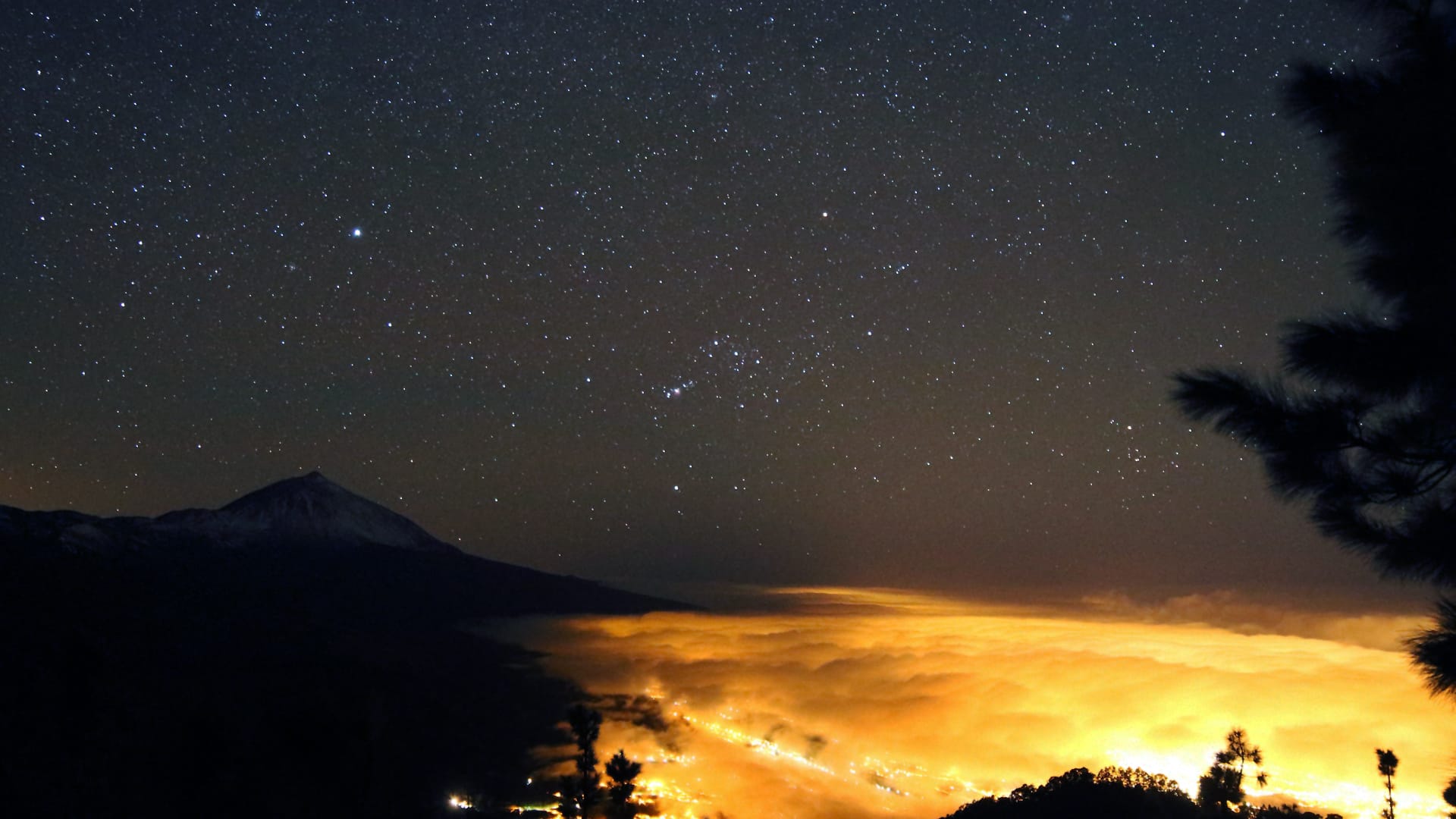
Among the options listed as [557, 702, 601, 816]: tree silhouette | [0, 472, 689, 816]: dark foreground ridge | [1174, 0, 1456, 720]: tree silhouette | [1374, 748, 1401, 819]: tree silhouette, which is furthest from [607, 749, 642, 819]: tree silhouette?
[1174, 0, 1456, 720]: tree silhouette

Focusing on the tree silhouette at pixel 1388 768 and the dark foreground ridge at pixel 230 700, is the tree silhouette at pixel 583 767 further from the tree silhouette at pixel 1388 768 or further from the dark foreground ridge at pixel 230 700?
the tree silhouette at pixel 1388 768

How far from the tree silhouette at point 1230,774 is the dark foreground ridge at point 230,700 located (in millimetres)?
38754

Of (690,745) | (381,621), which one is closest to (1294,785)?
(690,745)

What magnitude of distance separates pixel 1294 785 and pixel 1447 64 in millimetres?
92332

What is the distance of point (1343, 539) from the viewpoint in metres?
Answer: 5.41

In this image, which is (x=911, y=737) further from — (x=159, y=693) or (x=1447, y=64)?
(x=1447, y=64)

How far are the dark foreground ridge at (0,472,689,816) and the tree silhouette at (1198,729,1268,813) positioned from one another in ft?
127

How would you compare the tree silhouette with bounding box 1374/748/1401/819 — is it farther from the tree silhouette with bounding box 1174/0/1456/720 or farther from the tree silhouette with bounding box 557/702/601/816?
the tree silhouette with bounding box 1174/0/1456/720

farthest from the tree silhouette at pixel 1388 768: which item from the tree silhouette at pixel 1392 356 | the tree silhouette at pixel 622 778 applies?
the tree silhouette at pixel 1392 356

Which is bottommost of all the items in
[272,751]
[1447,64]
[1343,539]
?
[272,751]

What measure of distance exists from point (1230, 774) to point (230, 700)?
104091mm

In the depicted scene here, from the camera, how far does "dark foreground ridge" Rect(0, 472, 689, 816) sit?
34.8 meters

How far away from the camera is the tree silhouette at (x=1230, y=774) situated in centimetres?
4478

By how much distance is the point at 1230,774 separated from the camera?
46.3 metres
